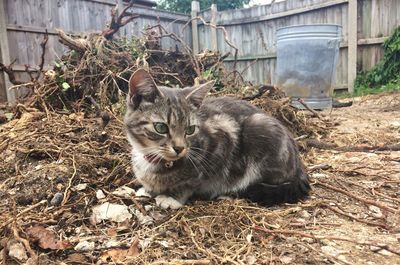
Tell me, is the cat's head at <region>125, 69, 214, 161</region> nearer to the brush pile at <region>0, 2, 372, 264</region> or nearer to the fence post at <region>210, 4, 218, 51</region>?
the brush pile at <region>0, 2, 372, 264</region>

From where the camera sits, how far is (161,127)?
2066 mm

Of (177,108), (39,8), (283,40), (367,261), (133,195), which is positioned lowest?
(367,261)

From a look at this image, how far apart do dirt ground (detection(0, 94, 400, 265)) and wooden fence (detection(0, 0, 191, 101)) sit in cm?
329

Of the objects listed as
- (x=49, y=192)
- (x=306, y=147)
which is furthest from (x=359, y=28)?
(x=49, y=192)

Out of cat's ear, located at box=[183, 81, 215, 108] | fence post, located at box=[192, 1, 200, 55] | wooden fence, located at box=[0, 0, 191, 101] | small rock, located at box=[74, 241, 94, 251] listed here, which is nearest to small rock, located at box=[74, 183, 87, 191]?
small rock, located at box=[74, 241, 94, 251]

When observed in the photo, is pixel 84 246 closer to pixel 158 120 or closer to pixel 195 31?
pixel 158 120

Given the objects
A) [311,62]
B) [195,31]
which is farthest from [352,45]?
[195,31]

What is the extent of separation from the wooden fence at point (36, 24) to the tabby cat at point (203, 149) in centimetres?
340

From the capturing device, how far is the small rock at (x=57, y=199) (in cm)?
217

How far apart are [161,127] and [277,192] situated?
35.0 inches

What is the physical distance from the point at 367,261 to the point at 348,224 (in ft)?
1.39

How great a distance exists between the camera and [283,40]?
6098mm

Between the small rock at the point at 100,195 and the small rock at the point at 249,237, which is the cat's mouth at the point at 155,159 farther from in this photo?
the small rock at the point at 249,237

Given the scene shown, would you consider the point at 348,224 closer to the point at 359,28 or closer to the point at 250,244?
the point at 250,244
